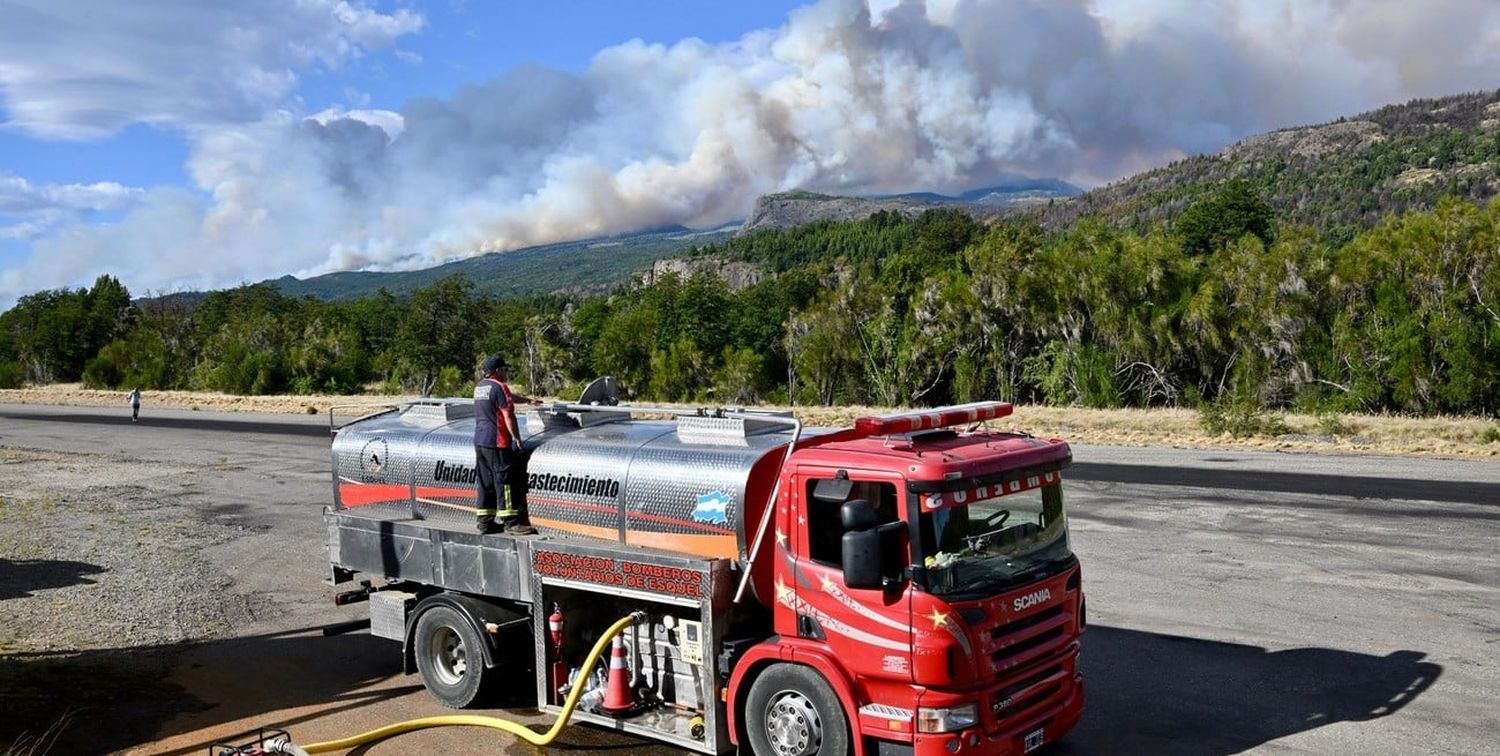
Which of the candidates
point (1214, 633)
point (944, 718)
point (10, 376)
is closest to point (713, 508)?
point (944, 718)

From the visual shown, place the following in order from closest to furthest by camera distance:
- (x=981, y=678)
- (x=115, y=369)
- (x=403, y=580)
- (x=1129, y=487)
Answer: (x=981, y=678)
(x=403, y=580)
(x=1129, y=487)
(x=115, y=369)

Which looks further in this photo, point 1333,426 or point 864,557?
point 1333,426

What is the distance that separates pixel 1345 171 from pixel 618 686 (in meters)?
146

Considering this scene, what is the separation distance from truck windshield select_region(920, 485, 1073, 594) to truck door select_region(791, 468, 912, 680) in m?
0.24

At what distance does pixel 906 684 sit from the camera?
7637 millimetres

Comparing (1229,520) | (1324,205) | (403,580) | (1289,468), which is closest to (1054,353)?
(1289,468)

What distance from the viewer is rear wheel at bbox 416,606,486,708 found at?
10469mm

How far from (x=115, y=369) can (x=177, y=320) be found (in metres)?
7.08

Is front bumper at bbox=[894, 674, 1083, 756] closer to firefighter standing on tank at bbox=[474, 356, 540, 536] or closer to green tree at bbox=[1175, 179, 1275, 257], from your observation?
firefighter standing on tank at bbox=[474, 356, 540, 536]

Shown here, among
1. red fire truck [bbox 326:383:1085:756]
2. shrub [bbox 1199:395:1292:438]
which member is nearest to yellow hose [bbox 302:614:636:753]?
red fire truck [bbox 326:383:1085:756]

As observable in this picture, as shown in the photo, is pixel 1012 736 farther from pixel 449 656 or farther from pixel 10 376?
pixel 10 376

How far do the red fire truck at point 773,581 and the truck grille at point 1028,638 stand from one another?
2 cm

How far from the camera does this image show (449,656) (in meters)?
11.0

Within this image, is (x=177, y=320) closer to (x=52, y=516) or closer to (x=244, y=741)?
(x=52, y=516)
